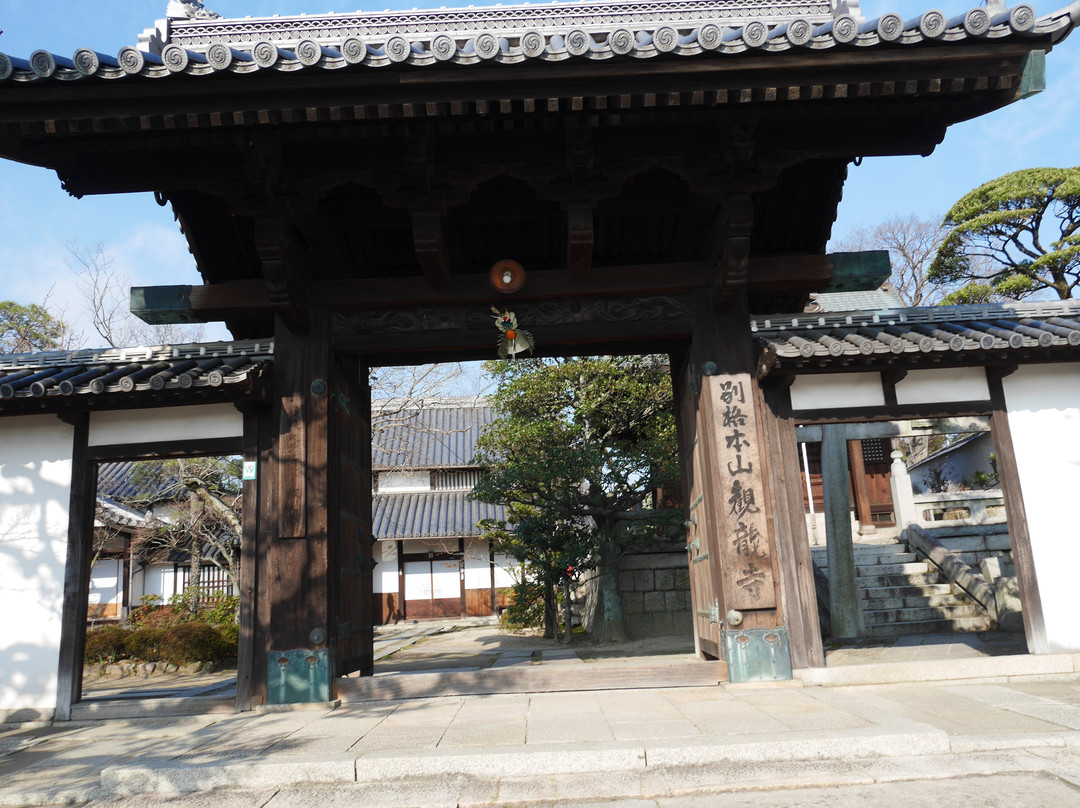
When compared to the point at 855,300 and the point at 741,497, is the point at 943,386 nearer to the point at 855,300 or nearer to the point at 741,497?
the point at 741,497

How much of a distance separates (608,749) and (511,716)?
4.97ft

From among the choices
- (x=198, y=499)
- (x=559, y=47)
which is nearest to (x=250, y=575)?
(x=559, y=47)

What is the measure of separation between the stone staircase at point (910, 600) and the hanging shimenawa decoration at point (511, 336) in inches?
311

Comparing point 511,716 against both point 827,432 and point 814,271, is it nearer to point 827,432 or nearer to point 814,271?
point 814,271

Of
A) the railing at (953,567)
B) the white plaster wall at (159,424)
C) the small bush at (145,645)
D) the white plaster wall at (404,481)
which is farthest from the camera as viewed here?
the white plaster wall at (404,481)

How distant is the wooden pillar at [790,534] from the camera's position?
670 cm

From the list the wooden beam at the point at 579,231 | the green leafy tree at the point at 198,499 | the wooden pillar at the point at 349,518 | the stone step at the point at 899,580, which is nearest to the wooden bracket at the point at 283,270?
the wooden pillar at the point at 349,518

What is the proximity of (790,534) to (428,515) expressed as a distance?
22.3m

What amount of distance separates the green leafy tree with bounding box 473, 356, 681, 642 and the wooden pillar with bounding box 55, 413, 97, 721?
7469mm

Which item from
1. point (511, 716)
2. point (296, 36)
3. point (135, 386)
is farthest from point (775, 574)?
point (296, 36)

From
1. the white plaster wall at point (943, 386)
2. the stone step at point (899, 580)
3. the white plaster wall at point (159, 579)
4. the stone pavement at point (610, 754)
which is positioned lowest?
the stone pavement at point (610, 754)

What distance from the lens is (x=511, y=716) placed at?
220 inches

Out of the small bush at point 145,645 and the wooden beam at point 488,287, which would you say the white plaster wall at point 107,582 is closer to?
the small bush at point 145,645

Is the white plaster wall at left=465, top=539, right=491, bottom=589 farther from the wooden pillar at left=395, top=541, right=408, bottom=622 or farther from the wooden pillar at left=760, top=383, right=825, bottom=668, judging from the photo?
the wooden pillar at left=760, top=383, right=825, bottom=668
